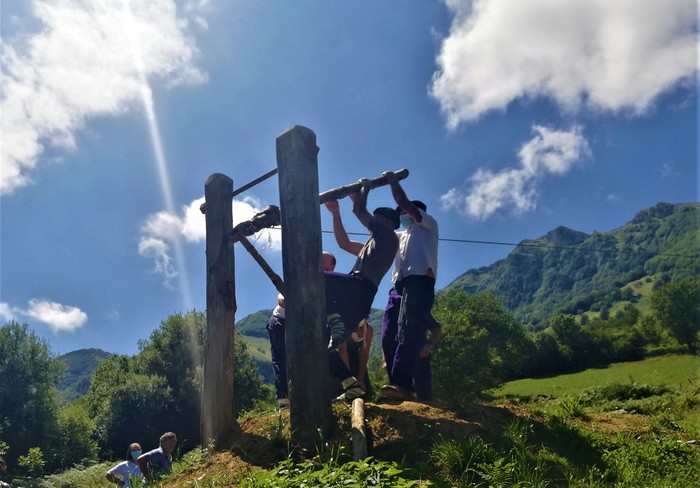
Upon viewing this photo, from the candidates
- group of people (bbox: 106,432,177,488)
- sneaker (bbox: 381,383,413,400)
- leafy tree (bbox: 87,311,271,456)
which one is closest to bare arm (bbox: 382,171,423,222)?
sneaker (bbox: 381,383,413,400)

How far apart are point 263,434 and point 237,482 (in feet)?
2.98

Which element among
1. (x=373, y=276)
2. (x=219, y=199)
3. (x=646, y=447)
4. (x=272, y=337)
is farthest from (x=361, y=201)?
(x=646, y=447)

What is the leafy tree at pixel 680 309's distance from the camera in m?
71.6

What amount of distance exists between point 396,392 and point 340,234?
2296 mm

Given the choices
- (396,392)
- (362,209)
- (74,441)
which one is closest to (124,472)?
(396,392)

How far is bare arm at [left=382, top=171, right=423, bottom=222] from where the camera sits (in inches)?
230

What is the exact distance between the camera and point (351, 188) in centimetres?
605

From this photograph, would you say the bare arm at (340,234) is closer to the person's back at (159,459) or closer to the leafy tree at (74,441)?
the person's back at (159,459)

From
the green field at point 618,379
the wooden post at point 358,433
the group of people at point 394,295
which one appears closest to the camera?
the wooden post at point 358,433

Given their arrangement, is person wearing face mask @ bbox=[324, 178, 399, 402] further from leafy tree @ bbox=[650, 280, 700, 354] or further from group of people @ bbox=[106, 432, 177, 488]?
leafy tree @ bbox=[650, 280, 700, 354]

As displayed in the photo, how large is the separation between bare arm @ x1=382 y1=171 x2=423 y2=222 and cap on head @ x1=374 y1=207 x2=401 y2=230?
0.51 ft

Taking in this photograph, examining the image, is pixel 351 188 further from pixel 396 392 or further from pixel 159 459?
pixel 159 459

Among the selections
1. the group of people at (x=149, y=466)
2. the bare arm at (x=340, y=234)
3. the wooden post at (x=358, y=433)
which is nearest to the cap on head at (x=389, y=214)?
the bare arm at (x=340, y=234)

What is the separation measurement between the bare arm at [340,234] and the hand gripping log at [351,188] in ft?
0.88
